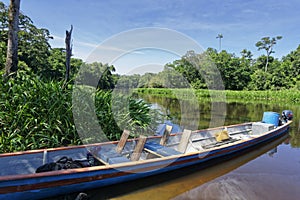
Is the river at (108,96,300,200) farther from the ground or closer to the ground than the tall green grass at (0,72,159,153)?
closer to the ground

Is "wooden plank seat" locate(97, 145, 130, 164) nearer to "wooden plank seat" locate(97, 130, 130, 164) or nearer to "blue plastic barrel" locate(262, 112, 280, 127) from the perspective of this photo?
"wooden plank seat" locate(97, 130, 130, 164)

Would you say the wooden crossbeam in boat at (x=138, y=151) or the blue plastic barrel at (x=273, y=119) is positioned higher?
the blue plastic barrel at (x=273, y=119)

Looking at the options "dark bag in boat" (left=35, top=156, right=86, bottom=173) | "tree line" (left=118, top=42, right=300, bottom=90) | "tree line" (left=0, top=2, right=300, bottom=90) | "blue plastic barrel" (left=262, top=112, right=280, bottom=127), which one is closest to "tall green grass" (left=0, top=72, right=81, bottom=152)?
"dark bag in boat" (left=35, top=156, right=86, bottom=173)

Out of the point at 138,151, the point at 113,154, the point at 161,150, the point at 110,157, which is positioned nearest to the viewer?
the point at 110,157

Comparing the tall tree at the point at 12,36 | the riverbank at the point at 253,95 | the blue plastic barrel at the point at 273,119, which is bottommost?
the blue plastic barrel at the point at 273,119

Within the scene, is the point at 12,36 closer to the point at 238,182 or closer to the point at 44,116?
the point at 44,116

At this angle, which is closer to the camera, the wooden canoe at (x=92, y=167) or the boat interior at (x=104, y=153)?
the wooden canoe at (x=92, y=167)

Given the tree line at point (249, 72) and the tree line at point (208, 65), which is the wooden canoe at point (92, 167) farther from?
the tree line at point (249, 72)

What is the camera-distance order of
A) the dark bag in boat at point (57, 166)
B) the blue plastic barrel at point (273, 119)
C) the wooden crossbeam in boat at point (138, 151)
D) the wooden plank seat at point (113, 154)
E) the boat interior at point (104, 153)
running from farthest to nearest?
the blue plastic barrel at point (273, 119)
the wooden crossbeam in boat at point (138, 151)
the wooden plank seat at point (113, 154)
the boat interior at point (104, 153)
the dark bag in boat at point (57, 166)

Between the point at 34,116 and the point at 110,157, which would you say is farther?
the point at 34,116

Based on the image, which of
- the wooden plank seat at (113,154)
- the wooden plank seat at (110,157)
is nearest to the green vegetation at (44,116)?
the wooden plank seat at (113,154)

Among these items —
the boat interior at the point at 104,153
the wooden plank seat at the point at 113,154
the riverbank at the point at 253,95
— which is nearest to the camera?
the boat interior at the point at 104,153

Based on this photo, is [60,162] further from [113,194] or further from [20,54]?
[20,54]

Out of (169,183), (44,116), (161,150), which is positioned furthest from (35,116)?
(169,183)
